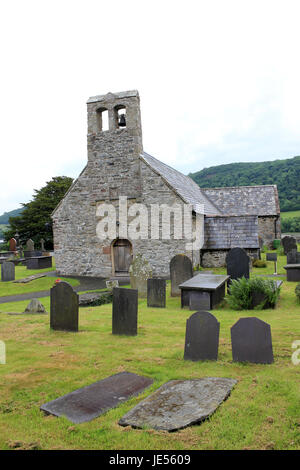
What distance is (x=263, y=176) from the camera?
6700cm

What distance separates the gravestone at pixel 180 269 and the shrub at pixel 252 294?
2541mm

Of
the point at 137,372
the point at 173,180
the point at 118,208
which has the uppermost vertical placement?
the point at 173,180

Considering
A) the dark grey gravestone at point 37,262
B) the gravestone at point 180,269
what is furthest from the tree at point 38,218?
the gravestone at point 180,269

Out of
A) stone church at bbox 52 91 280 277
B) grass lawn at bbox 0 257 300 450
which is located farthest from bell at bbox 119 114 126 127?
grass lawn at bbox 0 257 300 450

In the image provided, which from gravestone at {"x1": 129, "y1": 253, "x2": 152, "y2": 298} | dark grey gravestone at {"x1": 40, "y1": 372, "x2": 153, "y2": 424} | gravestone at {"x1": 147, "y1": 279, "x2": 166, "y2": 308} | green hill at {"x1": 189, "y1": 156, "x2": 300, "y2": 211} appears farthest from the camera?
green hill at {"x1": 189, "y1": 156, "x2": 300, "y2": 211}

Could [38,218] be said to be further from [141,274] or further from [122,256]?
[141,274]

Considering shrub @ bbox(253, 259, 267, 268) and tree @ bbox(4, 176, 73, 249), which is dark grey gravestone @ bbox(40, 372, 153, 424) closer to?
shrub @ bbox(253, 259, 267, 268)

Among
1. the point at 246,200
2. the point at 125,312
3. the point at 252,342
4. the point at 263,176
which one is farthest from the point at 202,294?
the point at 263,176

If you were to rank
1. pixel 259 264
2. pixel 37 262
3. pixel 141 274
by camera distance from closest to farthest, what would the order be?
pixel 141 274 < pixel 259 264 < pixel 37 262

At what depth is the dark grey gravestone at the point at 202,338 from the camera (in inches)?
220

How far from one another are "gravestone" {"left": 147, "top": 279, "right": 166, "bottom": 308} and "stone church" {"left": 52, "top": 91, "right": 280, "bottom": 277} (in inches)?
263

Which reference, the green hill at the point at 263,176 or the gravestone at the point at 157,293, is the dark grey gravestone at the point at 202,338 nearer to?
the gravestone at the point at 157,293

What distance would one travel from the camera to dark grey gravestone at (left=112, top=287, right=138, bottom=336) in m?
7.36

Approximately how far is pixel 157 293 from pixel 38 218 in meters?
33.4
